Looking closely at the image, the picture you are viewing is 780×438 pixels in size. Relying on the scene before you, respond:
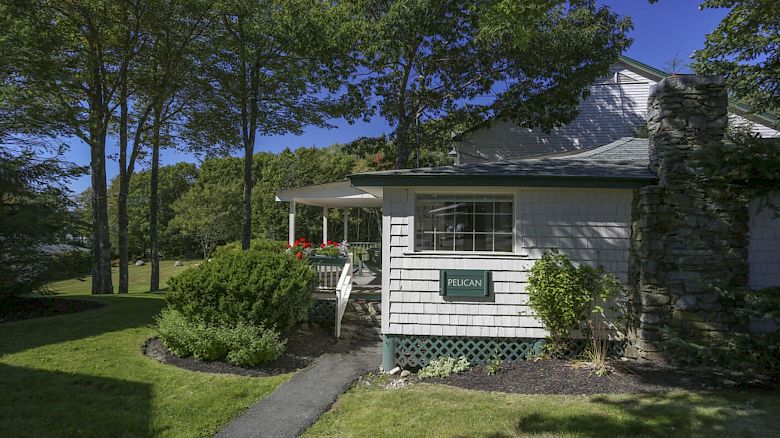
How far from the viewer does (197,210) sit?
28547 mm

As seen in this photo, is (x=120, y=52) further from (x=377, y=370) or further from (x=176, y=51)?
(x=377, y=370)

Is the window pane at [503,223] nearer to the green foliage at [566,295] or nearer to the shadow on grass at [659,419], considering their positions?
the green foliage at [566,295]

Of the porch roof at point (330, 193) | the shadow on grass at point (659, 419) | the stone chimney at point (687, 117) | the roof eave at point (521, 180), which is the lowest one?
the shadow on grass at point (659, 419)

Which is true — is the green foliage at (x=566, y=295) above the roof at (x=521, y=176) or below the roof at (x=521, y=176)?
below

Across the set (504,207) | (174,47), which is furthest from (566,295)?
(174,47)

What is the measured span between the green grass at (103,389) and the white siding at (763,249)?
19.8ft

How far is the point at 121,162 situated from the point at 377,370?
12.0 m

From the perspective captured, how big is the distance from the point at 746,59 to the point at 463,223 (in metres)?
10.1

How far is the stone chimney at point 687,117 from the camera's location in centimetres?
552

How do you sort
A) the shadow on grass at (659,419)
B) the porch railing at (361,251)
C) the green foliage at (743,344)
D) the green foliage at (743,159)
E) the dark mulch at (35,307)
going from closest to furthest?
the shadow on grass at (659,419)
the green foliage at (743,159)
the green foliage at (743,344)
the dark mulch at (35,307)
the porch railing at (361,251)

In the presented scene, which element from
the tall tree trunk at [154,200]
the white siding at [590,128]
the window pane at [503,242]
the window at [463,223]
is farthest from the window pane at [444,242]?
the tall tree trunk at [154,200]

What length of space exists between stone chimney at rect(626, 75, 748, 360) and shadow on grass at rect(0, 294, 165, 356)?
24.9ft

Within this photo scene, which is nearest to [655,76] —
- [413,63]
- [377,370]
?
[413,63]

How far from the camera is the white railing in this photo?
7.58m
